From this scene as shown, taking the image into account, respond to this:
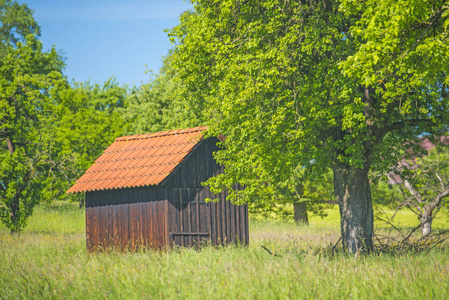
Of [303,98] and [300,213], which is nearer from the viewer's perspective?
[303,98]

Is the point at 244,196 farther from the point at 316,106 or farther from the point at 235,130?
the point at 316,106

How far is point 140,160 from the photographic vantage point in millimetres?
17047

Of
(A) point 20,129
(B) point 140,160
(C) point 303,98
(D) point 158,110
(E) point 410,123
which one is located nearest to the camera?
(C) point 303,98

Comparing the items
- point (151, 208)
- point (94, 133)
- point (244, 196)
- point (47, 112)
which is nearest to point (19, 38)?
point (94, 133)

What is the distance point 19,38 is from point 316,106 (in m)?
40.2

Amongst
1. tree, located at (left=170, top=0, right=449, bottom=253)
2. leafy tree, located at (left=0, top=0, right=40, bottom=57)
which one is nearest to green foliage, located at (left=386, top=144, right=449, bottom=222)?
tree, located at (left=170, top=0, right=449, bottom=253)

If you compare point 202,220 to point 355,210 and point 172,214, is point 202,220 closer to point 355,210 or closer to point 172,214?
point 172,214

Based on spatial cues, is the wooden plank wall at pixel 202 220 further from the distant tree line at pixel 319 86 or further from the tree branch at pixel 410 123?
the tree branch at pixel 410 123

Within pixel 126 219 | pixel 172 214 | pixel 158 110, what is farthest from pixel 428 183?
pixel 158 110

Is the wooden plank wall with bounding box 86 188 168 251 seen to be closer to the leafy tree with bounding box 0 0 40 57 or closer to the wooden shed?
the wooden shed

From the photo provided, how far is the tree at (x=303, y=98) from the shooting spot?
11.5 metres

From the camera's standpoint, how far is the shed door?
15.5 m

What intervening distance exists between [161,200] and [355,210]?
19.3 ft

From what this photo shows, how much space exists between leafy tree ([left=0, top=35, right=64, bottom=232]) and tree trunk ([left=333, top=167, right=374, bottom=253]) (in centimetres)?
1380
